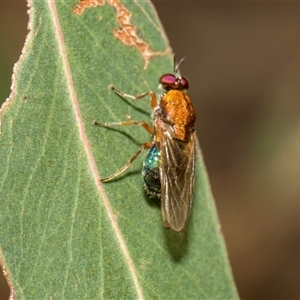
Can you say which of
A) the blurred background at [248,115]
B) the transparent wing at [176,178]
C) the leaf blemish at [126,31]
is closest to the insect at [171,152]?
the transparent wing at [176,178]

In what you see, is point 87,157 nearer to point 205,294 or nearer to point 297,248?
point 205,294

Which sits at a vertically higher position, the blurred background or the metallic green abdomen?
the metallic green abdomen

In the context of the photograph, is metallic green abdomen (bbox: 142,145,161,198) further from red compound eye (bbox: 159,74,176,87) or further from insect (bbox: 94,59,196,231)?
red compound eye (bbox: 159,74,176,87)

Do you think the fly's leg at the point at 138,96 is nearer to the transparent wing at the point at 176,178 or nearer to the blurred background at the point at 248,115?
the transparent wing at the point at 176,178

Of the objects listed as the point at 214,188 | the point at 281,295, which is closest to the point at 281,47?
the point at 214,188

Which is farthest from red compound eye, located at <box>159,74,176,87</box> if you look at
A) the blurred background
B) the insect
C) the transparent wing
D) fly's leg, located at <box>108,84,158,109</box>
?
the blurred background

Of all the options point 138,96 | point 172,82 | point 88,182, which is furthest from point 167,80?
point 88,182

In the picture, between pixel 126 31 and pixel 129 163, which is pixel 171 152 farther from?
pixel 126 31
